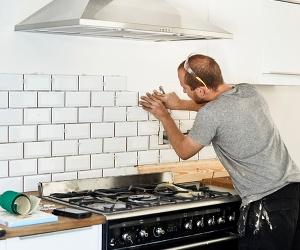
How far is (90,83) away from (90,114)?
16 cm

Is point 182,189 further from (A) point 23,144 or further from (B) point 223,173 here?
(A) point 23,144

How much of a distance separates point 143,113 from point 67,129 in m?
0.51

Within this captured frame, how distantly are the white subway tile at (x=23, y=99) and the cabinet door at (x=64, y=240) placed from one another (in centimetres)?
77

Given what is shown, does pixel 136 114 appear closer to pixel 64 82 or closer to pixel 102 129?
pixel 102 129

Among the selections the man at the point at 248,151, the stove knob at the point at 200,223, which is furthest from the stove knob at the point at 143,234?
the man at the point at 248,151

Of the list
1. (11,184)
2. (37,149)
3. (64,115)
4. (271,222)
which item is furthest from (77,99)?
(271,222)

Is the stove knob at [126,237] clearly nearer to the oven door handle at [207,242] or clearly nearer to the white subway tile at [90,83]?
the oven door handle at [207,242]

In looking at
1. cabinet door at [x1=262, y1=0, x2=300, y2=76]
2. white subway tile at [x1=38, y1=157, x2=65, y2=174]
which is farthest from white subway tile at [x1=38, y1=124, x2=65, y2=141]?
cabinet door at [x1=262, y1=0, x2=300, y2=76]

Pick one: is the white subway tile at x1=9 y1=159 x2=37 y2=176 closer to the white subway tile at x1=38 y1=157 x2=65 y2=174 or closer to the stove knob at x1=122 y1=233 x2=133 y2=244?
the white subway tile at x1=38 y1=157 x2=65 y2=174

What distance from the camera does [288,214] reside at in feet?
9.95

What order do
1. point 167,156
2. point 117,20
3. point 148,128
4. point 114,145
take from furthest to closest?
point 167,156 → point 148,128 → point 114,145 → point 117,20

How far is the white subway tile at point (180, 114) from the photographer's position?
12.0 ft

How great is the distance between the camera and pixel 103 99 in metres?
3.32

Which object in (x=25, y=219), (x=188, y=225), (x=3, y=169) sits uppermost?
(x=3, y=169)
